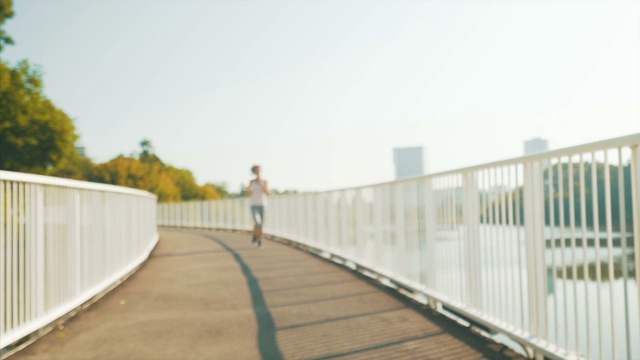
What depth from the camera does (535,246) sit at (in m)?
3.76

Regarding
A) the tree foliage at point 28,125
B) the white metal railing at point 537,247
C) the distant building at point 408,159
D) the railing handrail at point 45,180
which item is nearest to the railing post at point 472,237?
the white metal railing at point 537,247

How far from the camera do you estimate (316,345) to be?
4.34 metres

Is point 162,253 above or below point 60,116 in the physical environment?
below

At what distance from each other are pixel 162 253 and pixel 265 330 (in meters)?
7.37

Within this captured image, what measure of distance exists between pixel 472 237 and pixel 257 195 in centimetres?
805

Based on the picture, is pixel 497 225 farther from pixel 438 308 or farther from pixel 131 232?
pixel 131 232

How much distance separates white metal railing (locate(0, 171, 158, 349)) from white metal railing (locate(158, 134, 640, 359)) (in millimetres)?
3641

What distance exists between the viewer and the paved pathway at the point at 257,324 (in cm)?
420

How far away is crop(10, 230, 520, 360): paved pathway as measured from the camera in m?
4.20

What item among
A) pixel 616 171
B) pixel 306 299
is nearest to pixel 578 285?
pixel 616 171

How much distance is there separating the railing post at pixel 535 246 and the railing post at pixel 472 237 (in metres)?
0.75

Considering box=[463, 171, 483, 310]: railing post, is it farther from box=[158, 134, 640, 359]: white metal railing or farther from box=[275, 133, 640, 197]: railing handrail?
box=[275, 133, 640, 197]: railing handrail

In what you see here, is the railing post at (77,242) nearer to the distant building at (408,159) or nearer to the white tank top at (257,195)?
the white tank top at (257,195)

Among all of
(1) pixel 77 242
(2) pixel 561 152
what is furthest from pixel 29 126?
(2) pixel 561 152
